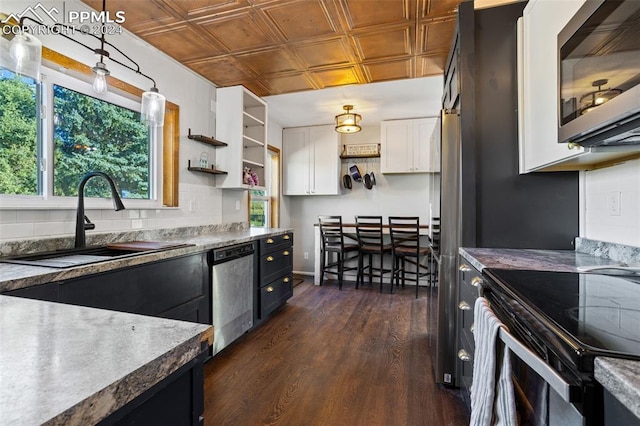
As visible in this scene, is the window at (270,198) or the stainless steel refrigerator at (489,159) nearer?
the stainless steel refrigerator at (489,159)

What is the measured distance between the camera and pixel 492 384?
2.82 feet

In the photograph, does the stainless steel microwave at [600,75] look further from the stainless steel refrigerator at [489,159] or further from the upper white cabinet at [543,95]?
the stainless steel refrigerator at [489,159]

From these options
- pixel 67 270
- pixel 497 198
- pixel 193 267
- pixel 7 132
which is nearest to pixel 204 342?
pixel 67 270

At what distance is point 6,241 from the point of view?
158 cm

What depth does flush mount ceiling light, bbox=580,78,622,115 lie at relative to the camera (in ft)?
3.09

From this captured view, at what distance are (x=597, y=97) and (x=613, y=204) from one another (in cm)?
78

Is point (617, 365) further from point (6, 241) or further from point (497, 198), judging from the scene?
point (6, 241)

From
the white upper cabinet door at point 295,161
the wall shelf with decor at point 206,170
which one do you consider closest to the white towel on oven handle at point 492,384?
the wall shelf with decor at point 206,170

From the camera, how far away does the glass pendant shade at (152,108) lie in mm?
1933

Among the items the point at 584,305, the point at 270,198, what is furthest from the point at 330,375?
the point at 270,198

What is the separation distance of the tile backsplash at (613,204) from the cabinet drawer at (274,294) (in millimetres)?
2406

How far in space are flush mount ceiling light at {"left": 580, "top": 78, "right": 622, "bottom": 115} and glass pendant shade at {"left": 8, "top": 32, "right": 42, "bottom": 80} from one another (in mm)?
2142

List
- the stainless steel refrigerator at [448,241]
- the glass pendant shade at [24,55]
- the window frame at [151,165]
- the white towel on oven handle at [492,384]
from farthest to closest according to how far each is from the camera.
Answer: the stainless steel refrigerator at [448,241], the window frame at [151,165], the glass pendant shade at [24,55], the white towel on oven handle at [492,384]

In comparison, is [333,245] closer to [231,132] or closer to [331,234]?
[331,234]
